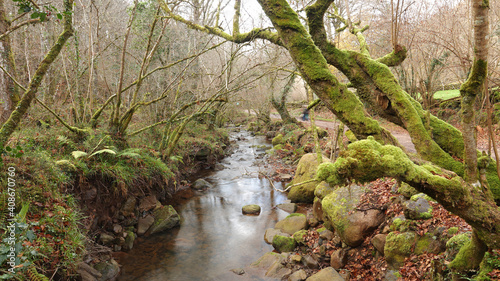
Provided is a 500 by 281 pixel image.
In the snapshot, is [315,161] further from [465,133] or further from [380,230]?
[465,133]

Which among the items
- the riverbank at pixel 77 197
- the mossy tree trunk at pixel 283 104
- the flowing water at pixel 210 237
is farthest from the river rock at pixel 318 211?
the mossy tree trunk at pixel 283 104

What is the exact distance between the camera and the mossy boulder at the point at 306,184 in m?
8.99

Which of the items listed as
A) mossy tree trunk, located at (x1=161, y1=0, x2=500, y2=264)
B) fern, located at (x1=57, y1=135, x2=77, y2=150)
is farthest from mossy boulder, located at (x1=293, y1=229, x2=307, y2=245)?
fern, located at (x1=57, y1=135, x2=77, y2=150)

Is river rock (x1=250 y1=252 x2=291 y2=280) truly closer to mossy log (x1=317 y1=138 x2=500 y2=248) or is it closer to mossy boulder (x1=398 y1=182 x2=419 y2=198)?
mossy boulder (x1=398 y1=182 x2=419 y2=198)

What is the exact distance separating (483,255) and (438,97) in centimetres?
1474

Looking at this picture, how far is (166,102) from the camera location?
11289 mm

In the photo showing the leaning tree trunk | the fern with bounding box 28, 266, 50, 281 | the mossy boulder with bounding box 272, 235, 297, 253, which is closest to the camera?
the fern with bounding box 28, 266, 50, 281

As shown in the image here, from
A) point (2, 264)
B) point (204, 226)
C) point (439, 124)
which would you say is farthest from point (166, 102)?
point (439, 124)

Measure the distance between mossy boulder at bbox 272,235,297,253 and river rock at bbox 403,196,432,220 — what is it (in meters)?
2.57

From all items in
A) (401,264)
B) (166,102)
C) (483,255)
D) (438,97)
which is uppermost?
(166,102)

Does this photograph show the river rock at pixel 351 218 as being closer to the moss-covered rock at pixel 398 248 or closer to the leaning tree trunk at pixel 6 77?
the moss-covered rock at pixel 398 248

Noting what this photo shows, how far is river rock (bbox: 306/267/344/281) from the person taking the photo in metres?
4.98

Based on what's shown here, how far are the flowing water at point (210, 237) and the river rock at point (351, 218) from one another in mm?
1901

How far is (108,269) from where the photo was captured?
5.50 metres
